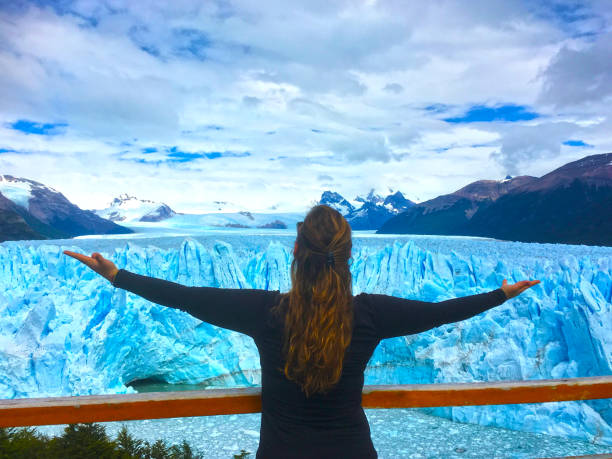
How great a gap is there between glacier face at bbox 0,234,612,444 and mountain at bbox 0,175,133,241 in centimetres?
1082

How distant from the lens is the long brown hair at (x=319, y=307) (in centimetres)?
97

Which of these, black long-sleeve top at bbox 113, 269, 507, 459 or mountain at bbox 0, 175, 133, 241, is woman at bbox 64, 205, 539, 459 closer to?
black long-sleeve top at bbox 113, 269, 507, 459

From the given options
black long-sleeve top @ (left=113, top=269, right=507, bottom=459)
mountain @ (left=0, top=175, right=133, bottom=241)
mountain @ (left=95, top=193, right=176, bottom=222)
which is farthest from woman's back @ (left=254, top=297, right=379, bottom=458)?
mountain @ (left=95, top=193, right=176, bottom=222)

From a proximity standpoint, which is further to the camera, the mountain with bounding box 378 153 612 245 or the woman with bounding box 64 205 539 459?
the mountain with bounding box 378 153 612 245

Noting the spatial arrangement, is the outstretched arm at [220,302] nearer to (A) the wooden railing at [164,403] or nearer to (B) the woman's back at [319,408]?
(B) the woman's back at [319,408]

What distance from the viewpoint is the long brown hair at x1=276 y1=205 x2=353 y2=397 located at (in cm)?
97

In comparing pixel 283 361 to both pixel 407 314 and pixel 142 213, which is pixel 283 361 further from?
pixel 142 213

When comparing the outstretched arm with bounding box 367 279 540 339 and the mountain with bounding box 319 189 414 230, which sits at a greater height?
the mountain with bounding box 319 189 414 230

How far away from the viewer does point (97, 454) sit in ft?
5.77

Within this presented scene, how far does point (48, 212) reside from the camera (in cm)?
2122

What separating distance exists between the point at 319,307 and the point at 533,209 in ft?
68.4

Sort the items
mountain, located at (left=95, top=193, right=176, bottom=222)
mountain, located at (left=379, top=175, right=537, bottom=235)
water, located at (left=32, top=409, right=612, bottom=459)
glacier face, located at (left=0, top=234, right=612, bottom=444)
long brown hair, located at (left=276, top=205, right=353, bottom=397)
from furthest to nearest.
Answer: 1. mountain, located at (left=95, top=193, right=176, bottom=222)
2. mountain, located at (left=379, top=175, right=537, bottom=235)
3. glacier face, located at (left=0, top=234, right=612, bottom=444)
4. water, located at (left=32, top=409, right=612, bottom=459)
5. long brown hair, located at (left=276, top=205, right=353, bottom=397)

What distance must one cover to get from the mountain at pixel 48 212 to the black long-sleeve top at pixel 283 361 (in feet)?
63.1

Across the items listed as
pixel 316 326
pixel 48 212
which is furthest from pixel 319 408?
pixel 48 212
